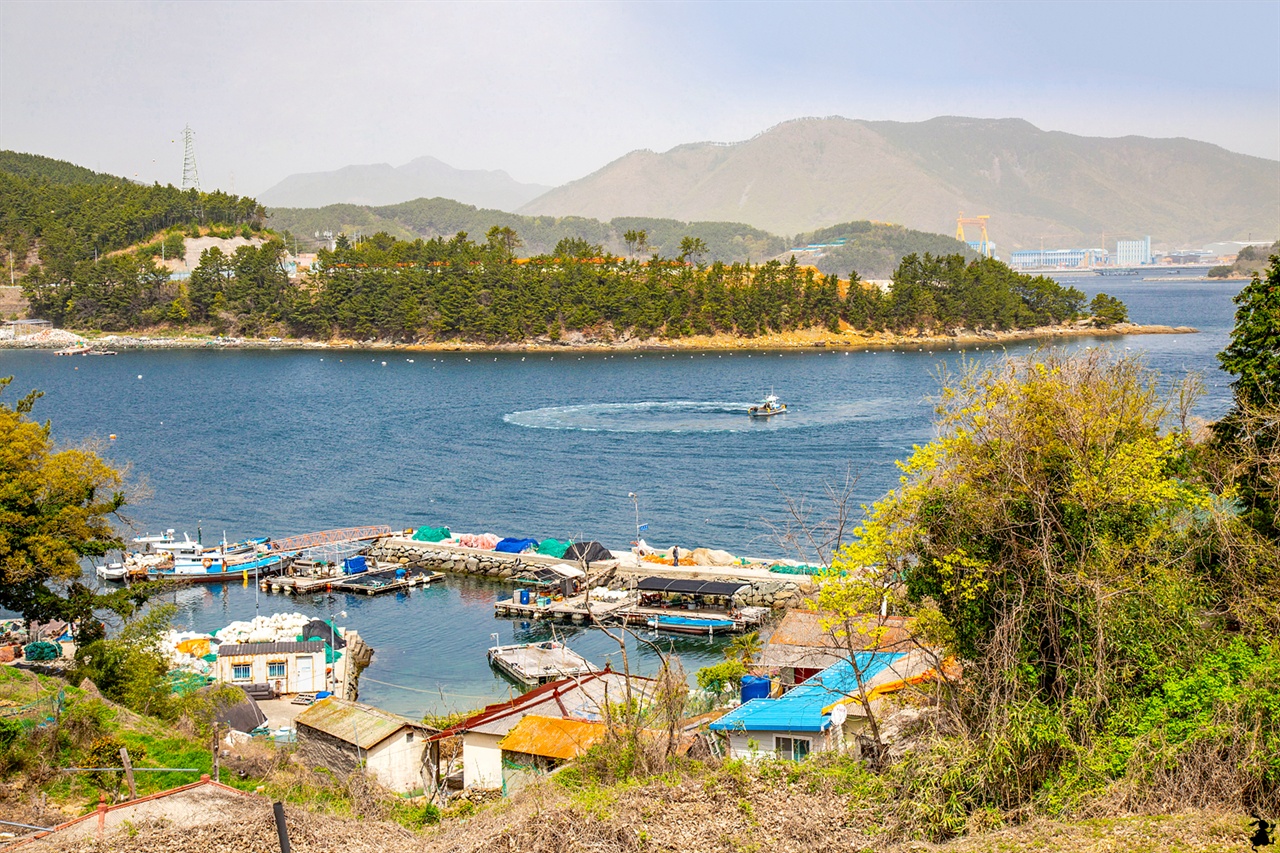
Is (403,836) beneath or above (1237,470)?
beneath

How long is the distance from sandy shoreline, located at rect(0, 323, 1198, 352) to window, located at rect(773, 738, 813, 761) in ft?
251

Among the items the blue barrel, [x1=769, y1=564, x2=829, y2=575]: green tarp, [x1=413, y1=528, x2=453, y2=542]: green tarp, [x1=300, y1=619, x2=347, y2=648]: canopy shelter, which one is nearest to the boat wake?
[x1=413, y1=528, x2=453, y2=542]: green tarp

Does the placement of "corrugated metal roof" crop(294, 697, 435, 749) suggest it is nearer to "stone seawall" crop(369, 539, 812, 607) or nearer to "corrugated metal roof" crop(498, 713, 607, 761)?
"corrugated metal roof" crop(498, 713, 607, 761)

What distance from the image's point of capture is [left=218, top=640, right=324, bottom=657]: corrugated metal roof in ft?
62.6

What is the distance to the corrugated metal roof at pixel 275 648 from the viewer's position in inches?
752

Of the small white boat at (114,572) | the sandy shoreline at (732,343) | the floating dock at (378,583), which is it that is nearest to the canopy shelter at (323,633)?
the floating dock at (378,583)

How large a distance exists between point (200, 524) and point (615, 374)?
40693mm

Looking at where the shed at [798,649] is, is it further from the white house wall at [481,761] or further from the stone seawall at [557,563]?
the white house wall at [481,761]

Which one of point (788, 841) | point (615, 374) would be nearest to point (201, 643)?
point (788, 841)

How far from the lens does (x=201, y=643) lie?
67.9ft

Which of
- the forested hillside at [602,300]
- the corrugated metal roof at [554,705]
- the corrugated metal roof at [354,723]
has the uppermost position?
the forested hillside at [602,300]

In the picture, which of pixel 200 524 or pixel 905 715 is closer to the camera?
pixel 905 715

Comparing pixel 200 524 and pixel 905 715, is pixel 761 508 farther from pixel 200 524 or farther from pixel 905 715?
pixel 905 715

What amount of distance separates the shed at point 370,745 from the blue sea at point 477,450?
4.43 m
